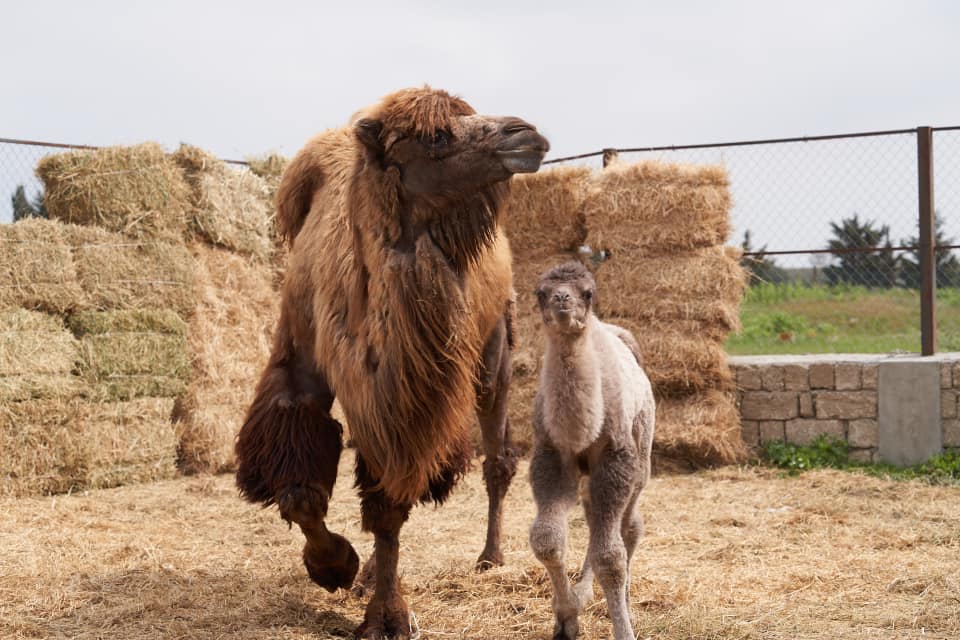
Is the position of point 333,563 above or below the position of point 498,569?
above

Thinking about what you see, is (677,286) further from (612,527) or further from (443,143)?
(443,143)

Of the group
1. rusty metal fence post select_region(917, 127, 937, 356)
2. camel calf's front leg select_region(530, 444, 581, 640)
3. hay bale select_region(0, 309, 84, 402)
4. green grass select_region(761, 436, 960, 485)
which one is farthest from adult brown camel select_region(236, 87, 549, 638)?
rusty metal fence post select_region(917, 127, 937, 356)

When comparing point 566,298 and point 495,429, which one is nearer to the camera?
point 566,298

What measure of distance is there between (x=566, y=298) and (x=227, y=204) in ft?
22.6

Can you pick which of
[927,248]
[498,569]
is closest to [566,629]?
[498,569]

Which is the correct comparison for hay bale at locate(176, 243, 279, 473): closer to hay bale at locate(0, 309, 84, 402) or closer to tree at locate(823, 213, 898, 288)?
hay bale at locate(0, 309, 84, 402)

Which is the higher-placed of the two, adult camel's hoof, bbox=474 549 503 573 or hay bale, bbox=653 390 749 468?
hay bale, bbox=653 390 749 468

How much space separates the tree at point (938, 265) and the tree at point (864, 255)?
24cm

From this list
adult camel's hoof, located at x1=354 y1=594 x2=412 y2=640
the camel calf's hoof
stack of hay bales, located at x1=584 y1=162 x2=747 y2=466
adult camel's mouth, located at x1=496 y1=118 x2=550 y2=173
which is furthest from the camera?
stack of hay bales, located at x1=584 y1=162 x2=747 y2=466

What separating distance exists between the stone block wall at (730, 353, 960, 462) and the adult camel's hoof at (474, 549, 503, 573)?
4.48 m

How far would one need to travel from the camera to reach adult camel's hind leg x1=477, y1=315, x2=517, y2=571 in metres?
5.71

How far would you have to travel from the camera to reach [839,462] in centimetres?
901

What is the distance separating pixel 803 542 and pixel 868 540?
0.42m

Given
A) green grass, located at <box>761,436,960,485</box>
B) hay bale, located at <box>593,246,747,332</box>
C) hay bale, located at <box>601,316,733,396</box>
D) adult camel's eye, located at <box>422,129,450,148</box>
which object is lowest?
green grass, located at <box>761,436,960,485</box>
